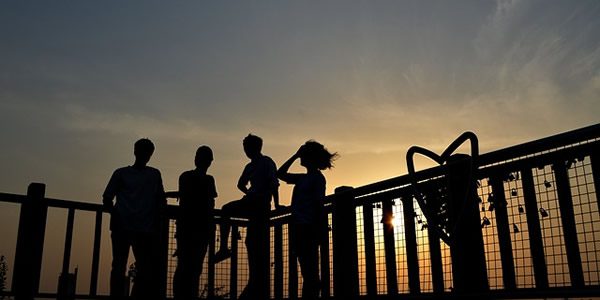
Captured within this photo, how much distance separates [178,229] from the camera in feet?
25.5

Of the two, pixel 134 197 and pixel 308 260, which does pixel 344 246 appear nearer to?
pixel 308 260

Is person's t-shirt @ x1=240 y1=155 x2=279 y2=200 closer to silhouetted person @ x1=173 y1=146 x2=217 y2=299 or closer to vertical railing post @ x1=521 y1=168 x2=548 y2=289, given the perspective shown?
silhouetted person @ x1=173 y1=146 x2=217 y2=299

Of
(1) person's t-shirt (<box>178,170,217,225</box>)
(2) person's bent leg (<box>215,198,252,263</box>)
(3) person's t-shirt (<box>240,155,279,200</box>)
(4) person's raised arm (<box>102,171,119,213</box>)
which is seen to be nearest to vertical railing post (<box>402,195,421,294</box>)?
(3) person's t-shirt (<box>240,155,279,200</box>)

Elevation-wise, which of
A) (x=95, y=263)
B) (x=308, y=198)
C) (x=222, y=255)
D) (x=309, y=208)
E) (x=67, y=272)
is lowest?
(x=67, y=272)

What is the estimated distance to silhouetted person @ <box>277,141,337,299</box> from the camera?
7156 mm

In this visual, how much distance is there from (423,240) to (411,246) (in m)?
0.16

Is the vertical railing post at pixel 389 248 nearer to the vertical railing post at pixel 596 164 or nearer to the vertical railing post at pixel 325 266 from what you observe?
the vertical railing post at pixel 325 266

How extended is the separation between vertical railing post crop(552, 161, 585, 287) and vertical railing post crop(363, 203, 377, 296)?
7.92 feet

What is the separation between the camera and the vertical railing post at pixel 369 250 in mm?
6523

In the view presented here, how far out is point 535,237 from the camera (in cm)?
485

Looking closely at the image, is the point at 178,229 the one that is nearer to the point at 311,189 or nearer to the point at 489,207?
the point at 311,189

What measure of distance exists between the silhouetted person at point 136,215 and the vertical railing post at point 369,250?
273 cm

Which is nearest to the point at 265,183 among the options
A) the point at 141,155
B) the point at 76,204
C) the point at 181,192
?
the point at 181,192

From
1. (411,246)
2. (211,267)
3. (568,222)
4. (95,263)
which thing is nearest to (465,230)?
(411,246)
